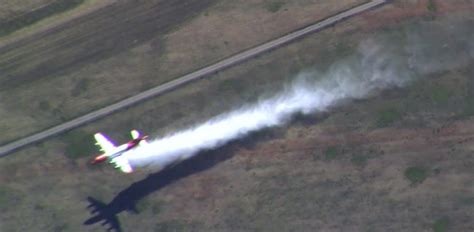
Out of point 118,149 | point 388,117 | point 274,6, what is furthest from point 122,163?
point 388,117

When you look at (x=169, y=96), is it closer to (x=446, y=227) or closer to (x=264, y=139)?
(x=264, y=139)

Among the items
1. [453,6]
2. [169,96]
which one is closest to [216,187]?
[169,96]

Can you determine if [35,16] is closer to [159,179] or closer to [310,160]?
[159,179]

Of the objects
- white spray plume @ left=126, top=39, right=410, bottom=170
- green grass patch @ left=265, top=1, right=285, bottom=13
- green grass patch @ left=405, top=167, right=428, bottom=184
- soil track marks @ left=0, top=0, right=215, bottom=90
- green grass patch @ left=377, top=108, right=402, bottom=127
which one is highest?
soil track marks @ left=0, top=0, right=215, bottom=90

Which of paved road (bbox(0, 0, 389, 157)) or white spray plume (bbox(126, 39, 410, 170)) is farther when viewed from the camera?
paved road (bbox(0, 0, 389, 157))

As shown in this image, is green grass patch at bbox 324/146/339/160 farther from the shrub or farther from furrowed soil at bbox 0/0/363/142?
furrowed soil at bbox 0/0/363/142

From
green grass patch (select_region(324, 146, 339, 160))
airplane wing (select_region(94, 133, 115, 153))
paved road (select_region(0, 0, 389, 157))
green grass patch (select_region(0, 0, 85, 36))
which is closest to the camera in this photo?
airplane wing (select_region(94, 133, 115, 153))

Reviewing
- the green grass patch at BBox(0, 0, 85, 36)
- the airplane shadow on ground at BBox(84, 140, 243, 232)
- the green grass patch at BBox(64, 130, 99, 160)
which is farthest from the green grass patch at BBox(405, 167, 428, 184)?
the green grass patch at BBox(0, 0, 85, 36)
